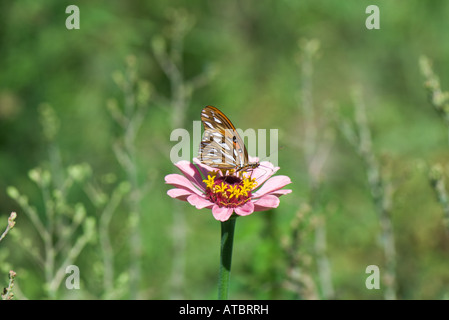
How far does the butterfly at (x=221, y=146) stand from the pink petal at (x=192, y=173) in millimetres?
41

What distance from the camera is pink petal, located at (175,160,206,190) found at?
1.37 m

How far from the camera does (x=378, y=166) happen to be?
1.93m

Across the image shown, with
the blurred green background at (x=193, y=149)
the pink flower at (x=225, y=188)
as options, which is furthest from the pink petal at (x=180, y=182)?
the blurred green background at (x=193, y=149)

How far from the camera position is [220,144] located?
58.8 inches

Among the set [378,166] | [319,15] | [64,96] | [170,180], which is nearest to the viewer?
[170,180]

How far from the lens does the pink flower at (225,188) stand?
121 cm

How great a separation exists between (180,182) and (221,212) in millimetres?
152

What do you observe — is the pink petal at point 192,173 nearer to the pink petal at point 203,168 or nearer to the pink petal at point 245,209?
the pink petal at point 203,168

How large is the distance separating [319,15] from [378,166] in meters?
3.35

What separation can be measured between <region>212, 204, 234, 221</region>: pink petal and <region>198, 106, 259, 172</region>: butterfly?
21 cm

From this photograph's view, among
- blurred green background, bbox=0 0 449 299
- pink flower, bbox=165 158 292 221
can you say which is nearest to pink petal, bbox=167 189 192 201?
pink flower, bbox=165 158 292 221

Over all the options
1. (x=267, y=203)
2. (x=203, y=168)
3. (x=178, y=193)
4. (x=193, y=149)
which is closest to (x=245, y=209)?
(x=267, y=203)
